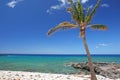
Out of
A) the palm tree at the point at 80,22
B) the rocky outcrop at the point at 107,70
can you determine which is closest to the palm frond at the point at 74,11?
the palm tree at the point at 80,22

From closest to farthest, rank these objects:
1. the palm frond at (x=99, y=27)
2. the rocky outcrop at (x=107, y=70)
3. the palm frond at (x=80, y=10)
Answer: the palm frond at (x=80, y=10), the palm frond at (x=99, y=27), the rocky outcrop at (x=107, y=70)

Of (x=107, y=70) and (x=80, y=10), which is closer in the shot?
(x=80, y=10)

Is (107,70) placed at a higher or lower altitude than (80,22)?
lower

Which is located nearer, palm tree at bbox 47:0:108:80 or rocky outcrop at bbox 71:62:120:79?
palm tree at bbox 47:0:108:80

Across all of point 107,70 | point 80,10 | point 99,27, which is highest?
point 80,10

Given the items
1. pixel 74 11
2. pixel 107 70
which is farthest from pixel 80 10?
pixel 107 70

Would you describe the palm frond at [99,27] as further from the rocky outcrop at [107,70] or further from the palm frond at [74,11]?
the rocky outcrop at [107,70]

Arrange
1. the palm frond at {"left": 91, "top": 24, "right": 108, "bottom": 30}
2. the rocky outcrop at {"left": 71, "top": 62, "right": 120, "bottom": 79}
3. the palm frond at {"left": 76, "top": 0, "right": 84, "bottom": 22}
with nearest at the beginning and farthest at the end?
the palm frond at {"left": 76, "top": 0, "right": 84, "bottom": 22} → the palm frond at {"left": 91, "top": 24, "right": 108, "bottom": 30} → the rocky outcrop at {"left": 71, "top": 62, "right": 120, "bottom": 79}

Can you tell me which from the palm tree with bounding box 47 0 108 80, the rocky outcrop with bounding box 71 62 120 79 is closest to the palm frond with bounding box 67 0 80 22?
the palm tree with bounding box 47 0 108 80

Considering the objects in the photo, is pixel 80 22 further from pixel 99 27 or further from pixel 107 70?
pixel 107 70

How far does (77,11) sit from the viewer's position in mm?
21172

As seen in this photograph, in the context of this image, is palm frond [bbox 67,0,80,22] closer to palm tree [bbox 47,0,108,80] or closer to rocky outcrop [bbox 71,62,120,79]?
palm tree [bbox 47,0,108,80]

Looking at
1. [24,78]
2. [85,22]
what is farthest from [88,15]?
[24,78]

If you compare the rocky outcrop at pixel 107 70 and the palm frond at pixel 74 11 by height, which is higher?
the palm frond at pixel 74 11
